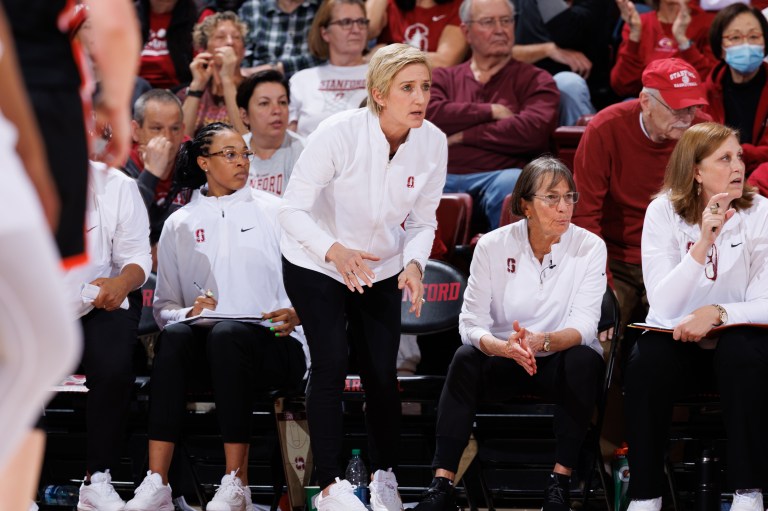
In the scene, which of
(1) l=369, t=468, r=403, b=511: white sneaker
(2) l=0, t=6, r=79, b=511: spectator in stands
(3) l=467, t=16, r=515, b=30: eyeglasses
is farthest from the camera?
(3) l=467, t=16, r=515, b=30: eyeglasses

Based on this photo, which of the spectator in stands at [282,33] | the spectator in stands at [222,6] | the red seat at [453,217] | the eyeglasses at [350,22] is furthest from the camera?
the spectator in stands at [222,6]

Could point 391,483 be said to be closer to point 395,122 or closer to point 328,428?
point 328,428

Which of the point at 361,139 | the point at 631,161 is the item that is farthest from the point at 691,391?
the point at 361,139

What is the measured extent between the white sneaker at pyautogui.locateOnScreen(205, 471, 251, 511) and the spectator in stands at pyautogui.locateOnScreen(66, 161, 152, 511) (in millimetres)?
357

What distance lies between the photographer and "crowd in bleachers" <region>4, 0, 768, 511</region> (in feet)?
13.5

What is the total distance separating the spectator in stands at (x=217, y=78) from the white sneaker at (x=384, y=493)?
252 centimetres

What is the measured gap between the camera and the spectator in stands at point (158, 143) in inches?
211

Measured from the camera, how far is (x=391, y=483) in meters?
3.93

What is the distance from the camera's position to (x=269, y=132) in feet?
17.7

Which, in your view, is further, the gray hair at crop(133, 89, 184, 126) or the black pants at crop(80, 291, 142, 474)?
the gray hair at crop(133, 89, 184, 126)

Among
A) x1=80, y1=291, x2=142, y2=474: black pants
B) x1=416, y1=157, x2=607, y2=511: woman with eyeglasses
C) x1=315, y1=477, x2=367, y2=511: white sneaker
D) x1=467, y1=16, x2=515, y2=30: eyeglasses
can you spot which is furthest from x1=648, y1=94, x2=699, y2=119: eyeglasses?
x1=80, y1=291, x2=142, y2=474: black pants

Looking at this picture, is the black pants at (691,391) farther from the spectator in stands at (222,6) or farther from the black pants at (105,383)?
the spectator in stands at (222,6)

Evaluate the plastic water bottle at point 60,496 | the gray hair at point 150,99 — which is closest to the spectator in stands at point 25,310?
the plastic water bottle at point 60,496

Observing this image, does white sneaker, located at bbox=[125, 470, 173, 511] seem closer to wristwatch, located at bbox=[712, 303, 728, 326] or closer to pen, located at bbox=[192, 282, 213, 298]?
pen, located at bbox=[192, 282, 213, 298]
